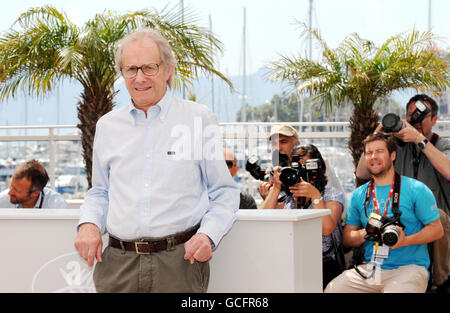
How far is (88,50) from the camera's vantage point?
5.88 meters

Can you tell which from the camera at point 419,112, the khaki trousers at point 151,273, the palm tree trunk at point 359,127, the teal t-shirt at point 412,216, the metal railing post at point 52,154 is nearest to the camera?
the khaki trousers at point 151,273

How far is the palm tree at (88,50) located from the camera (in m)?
6.07

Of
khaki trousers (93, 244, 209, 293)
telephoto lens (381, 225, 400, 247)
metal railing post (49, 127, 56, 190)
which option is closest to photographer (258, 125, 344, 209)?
telephoto lens (381, 225, 400, 247)

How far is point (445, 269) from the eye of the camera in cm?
349

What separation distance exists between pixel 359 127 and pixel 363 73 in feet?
2.10

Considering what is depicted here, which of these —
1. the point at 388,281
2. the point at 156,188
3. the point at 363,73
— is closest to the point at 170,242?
the point at 156,188

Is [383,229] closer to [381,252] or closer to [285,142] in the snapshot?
[381,252]

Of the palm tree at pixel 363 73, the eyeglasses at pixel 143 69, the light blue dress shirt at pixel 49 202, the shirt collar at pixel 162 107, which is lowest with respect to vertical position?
the light blue dress shirt at pixel 49 202

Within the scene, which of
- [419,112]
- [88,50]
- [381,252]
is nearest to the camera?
[381,252]

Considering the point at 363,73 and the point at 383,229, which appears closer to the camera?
the point at 383,229

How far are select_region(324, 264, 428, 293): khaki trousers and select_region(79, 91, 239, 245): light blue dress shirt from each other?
1.69 m

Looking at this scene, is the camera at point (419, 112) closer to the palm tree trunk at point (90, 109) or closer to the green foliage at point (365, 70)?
the green foliage at point (365, 70)

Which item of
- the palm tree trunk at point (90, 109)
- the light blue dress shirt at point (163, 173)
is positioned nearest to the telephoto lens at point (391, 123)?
the light blue dress shirt at point (163, 173)
